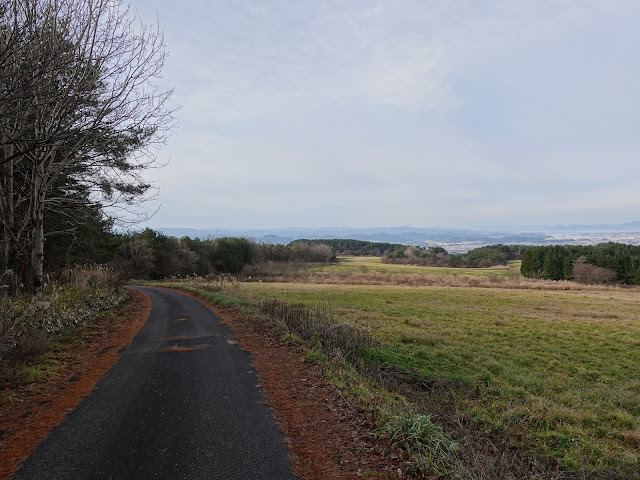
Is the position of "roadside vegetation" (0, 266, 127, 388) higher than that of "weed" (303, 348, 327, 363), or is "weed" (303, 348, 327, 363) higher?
"roadside vegetation" (0, 266, 127, 388)

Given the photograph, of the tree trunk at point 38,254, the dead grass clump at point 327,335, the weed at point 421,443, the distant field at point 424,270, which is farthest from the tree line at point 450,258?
the weed at point 421,443

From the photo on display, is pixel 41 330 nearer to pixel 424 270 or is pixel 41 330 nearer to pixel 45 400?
pixel 45 400

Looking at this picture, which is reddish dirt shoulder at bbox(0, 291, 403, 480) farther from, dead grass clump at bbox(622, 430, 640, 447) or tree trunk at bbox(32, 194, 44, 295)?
dead grass clump at bbox(622, 430, 640, 447)

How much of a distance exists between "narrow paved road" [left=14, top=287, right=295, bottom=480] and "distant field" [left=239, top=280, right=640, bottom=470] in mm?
4778

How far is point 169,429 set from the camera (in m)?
4.94

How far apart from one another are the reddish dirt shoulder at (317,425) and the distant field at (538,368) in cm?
334

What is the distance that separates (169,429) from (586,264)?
3161 inches

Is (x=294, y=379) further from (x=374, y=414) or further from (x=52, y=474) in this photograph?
(x=52, y=474)

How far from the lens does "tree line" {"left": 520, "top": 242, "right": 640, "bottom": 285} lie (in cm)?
6450

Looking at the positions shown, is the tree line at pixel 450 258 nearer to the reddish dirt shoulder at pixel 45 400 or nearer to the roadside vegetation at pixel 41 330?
the roadside vegetation at pixel 41 330

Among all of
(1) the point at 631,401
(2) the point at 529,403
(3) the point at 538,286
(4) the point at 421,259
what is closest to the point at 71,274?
(2) the point at 529,403

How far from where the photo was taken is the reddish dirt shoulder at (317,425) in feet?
13.7

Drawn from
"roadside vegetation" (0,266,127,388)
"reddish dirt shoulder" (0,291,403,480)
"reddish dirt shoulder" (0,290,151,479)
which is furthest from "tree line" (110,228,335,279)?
"reddish dirt shoulder" (0,291,403,480)

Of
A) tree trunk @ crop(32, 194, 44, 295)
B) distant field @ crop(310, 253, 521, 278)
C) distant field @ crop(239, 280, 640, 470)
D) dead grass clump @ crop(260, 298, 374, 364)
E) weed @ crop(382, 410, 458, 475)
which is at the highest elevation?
tree trunk @ crop(32, 194, 44, 295)
